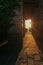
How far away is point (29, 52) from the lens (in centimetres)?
324

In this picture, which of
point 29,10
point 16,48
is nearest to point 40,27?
point 29,10

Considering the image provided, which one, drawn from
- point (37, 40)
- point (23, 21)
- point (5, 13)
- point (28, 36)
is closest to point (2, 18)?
point (5, 13)

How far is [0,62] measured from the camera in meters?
3.40

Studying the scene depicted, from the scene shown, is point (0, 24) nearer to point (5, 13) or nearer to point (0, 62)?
point (5, 13)

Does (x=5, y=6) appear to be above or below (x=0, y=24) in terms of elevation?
above

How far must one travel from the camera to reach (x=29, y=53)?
10.6 feet

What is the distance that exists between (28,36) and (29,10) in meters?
0.56

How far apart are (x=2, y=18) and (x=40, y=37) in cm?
92

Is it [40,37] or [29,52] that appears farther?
[40,37]

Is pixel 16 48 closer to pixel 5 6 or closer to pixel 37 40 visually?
pixel 37 40

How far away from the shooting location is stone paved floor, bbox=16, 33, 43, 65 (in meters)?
3.10

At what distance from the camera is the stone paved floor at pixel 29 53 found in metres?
3.10

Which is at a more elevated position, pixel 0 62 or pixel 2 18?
pixel 2 18

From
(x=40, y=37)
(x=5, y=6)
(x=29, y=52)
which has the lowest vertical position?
(x=29, y=52)
